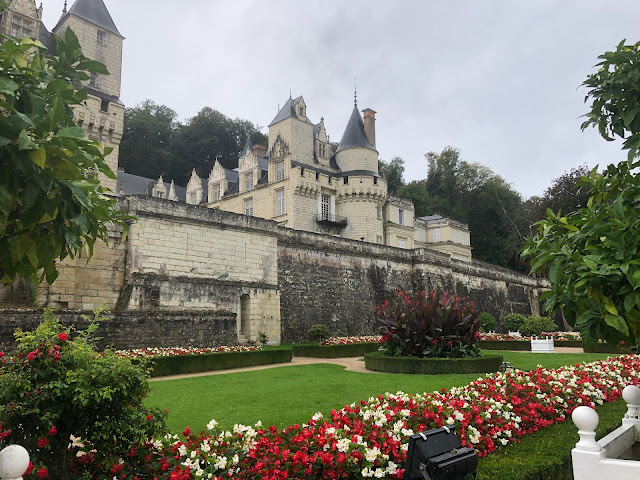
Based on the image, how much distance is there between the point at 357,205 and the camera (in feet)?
114

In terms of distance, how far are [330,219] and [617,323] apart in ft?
103

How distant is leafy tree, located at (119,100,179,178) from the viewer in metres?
48.9

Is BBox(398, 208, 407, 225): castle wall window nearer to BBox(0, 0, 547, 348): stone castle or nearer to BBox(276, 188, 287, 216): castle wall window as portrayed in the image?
BBox(0, 0, 547, 348): stone castle

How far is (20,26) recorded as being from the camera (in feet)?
81.5

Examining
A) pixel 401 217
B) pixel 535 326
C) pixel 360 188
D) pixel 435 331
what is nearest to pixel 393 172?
pixel 401 217

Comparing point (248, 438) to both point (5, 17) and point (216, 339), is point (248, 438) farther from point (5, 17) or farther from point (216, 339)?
point (5, 17)

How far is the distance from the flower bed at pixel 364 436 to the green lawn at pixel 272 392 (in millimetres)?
1149

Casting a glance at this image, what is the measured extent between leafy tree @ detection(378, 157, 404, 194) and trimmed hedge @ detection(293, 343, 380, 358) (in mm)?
41143

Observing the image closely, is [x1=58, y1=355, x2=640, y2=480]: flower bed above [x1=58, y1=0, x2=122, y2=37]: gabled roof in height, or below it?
below

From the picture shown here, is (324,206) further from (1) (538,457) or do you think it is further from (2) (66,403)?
(2) (66,403)

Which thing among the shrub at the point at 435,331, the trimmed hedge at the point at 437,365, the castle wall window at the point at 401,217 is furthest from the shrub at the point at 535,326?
the castle wall window at the point at 401,217

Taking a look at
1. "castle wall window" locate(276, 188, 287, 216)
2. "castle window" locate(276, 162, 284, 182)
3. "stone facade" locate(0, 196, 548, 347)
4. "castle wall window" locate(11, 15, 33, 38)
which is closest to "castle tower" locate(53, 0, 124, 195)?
"castle wall window" locate(11, 15, 33, 38)

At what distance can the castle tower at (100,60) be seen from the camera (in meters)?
27.1

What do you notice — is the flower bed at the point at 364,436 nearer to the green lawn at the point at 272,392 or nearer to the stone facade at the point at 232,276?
the green lawn at the point at 272,392
